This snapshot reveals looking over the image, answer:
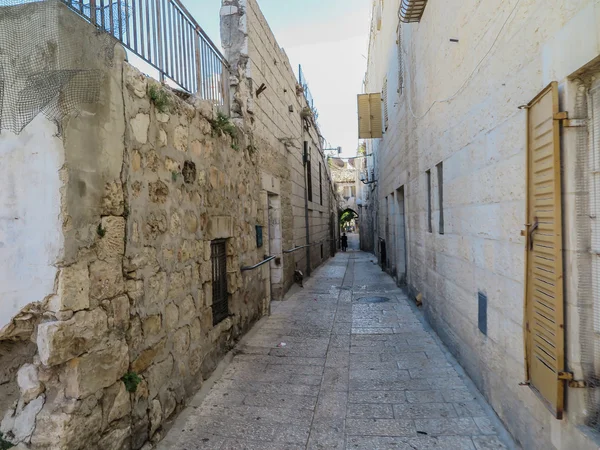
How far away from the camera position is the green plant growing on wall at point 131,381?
247 centimetres

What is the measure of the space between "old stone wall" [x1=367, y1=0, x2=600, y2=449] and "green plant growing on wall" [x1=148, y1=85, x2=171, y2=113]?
246 cm

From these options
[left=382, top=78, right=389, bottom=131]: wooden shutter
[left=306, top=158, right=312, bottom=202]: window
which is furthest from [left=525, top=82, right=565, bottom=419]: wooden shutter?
[left=306, top=158, right=312, bottom=202]: window

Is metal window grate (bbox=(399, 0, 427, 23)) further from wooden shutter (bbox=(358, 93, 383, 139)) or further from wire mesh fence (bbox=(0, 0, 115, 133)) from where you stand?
wooden shutter (bbox=(358, 93, 383, 139))

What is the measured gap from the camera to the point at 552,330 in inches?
80.7

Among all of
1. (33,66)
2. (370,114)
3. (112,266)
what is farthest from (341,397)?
(370,114)

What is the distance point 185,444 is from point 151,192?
1772 mm

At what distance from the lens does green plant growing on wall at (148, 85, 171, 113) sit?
290 centimetres

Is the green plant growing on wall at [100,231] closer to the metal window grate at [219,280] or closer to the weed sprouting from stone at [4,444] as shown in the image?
the weed sprouting from stone at [4,444]

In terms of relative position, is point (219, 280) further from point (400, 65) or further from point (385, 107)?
point (385, 107)

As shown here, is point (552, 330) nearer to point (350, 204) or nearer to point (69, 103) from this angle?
point (69, 103)

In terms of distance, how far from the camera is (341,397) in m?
3.46

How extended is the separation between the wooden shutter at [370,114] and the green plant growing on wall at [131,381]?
1016 cm

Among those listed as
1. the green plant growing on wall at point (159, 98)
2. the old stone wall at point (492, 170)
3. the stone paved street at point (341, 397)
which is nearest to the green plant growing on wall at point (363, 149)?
the old stone wall at point (492, 170)

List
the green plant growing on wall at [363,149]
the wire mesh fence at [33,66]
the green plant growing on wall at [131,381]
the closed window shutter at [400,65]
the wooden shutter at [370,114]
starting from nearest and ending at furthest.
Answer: the wire mesh fence at [33,66] < the green plant growing on wall at [131,381] < the closed window shutter at [400,65] < the wooden shutter at [370,114] < the green plant growing on wall at [363,149]
